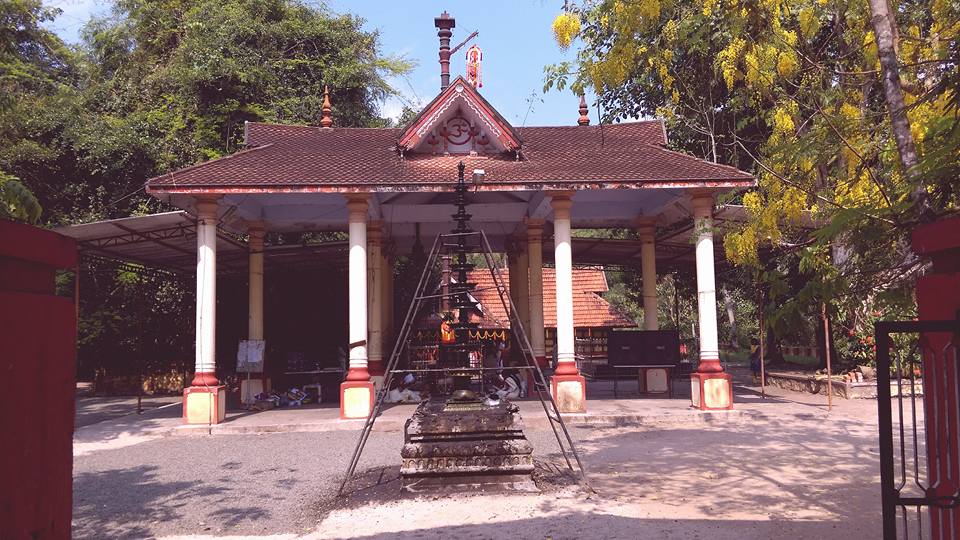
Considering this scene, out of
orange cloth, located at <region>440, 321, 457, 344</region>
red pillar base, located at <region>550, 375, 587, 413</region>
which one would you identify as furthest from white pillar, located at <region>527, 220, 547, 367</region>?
orange cloth, located at <region>440, 321, 457, 344</region>

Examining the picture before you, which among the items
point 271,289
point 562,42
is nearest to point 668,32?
point 562,42

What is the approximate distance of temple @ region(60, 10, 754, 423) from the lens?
1266 centimetres

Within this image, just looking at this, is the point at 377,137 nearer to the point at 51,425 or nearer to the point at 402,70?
the point at 402,70

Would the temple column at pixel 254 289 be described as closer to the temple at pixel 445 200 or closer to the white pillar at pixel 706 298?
the temple at pixel 445 200

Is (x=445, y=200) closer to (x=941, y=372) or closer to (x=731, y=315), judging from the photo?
(x=941, y=372)

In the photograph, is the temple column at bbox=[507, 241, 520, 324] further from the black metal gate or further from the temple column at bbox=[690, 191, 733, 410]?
the black metal gate

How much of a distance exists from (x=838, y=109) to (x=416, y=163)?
777cm

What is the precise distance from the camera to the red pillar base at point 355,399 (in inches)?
498

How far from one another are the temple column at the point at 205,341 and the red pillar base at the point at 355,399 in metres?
2.25

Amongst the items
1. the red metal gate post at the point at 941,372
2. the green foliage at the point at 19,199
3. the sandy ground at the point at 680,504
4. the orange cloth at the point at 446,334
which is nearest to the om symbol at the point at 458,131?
the orange cloth at the point at 446,334

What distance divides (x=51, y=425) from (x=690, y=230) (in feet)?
48.8

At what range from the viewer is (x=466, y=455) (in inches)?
296

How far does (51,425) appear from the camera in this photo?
10.5 ft

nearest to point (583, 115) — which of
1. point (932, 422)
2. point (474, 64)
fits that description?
point (474, 64)
